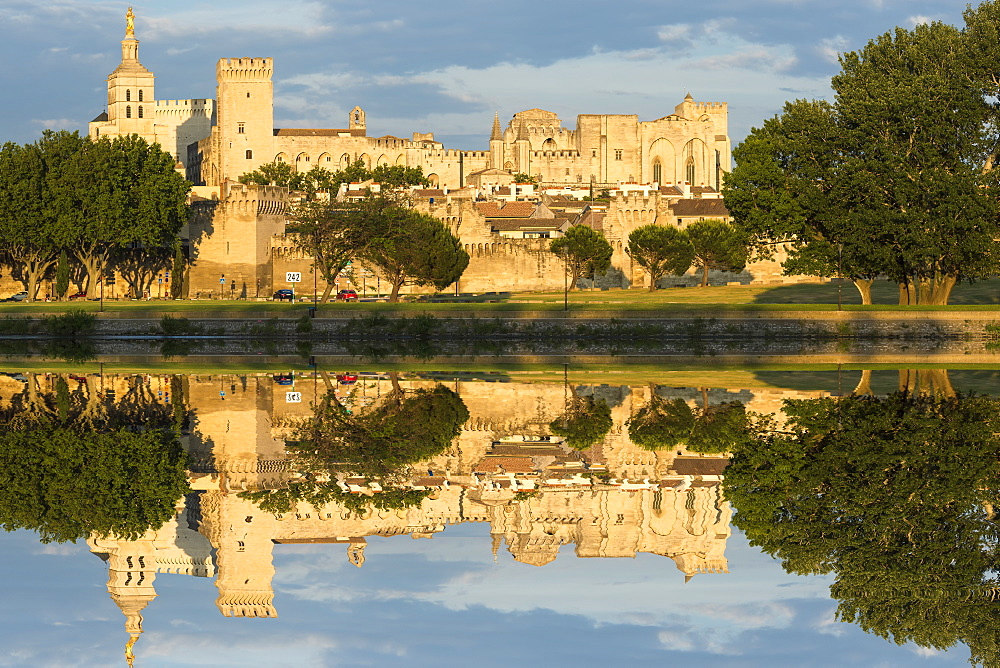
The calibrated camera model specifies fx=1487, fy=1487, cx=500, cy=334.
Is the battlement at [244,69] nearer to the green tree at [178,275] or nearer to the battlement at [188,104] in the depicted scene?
the battlement at [188,104]

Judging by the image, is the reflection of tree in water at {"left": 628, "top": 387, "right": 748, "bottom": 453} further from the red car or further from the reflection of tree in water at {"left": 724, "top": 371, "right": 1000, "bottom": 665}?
the red car

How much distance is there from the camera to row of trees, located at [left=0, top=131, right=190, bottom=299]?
2894 inches

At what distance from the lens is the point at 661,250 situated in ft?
272

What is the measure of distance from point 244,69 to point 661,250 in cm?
5944

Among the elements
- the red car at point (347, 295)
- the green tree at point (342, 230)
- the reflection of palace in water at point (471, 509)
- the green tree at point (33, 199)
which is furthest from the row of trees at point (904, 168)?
the green tree at point (33, 199)

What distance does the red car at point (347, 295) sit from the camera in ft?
248

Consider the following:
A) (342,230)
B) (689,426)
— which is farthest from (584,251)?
(689,426)

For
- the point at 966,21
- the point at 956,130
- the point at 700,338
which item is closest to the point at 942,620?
the point at 700,338

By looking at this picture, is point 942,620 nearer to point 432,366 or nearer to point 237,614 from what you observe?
point 237,614

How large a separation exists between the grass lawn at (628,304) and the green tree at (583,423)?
848 inches

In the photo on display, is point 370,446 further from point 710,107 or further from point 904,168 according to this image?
point 710,107

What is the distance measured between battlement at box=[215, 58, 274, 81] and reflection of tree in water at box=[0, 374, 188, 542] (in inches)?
4091

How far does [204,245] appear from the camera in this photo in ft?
285

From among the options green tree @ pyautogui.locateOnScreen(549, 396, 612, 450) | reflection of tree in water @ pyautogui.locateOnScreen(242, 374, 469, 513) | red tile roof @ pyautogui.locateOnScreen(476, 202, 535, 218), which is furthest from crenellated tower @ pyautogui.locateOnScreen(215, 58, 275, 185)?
green tree @ pyautogui.locateOnScreen(549, 396, 612, 450)
